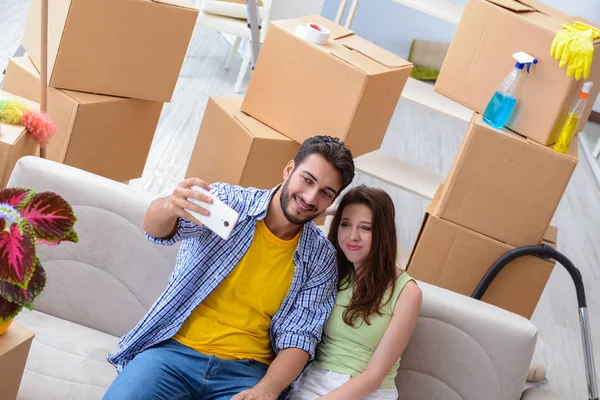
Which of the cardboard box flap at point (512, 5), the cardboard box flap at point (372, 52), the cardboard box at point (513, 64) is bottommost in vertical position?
the cardboard box flap at point (372, 52)

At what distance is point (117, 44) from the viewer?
2713 millimetres

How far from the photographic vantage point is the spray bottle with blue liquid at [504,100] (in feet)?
8.44

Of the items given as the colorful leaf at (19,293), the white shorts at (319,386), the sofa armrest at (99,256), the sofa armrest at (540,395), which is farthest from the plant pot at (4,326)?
the sofa armrest at (540,395)

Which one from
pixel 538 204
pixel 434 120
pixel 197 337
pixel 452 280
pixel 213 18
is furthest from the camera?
pixel 434 120

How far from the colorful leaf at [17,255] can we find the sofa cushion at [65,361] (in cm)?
63

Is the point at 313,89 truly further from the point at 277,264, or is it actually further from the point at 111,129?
the point at 277,264

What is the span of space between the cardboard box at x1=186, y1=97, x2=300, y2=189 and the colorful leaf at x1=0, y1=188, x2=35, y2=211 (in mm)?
1520

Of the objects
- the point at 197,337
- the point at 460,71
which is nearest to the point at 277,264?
the point at 197,337

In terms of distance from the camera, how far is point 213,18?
479cm

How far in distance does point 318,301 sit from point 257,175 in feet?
3.48

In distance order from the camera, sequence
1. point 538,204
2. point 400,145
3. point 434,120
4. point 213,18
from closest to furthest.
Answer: point 538,204, point 213,18, point 400,145, point 434,120

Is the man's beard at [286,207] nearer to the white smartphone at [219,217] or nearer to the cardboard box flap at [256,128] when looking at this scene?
the white smartphone at [219,217]

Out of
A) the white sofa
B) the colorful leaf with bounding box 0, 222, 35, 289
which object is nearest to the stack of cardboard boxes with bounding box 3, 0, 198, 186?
the white sofa

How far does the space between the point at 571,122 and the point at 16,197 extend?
1.84m
